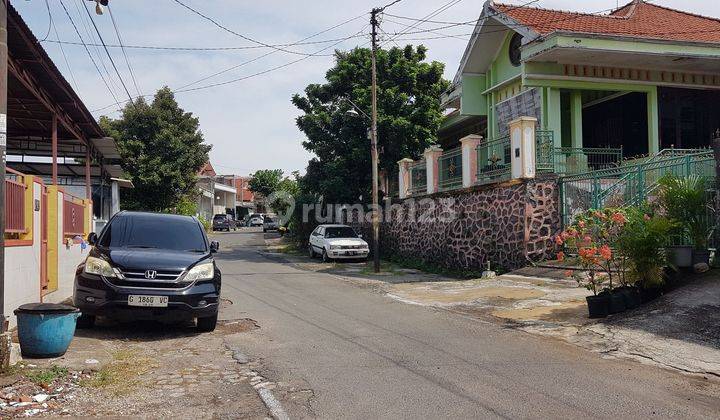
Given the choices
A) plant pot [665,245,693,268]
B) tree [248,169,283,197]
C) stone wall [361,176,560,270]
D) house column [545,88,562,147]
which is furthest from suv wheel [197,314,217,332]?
tree [248,169,283,197]

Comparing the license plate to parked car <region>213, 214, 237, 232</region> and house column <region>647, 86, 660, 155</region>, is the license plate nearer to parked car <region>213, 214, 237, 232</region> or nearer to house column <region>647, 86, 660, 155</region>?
house column <region>647, 86, 660, 155</region>

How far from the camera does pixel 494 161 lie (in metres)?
17.7

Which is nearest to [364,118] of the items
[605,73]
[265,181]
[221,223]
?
[605,73]

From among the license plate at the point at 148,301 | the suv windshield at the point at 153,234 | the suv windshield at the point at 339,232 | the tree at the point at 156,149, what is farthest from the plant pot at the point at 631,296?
the tree at the point at 156,149

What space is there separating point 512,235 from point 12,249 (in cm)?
1213

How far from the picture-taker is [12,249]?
8.20 meters

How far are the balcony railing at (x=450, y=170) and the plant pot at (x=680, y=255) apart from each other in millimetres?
9926

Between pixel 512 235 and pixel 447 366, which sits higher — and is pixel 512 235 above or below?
above

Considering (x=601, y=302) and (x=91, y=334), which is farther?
(x=601, y=302)

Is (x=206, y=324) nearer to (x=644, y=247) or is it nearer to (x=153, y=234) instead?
(x=153, y=234)

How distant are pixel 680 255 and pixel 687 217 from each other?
30.0 inches

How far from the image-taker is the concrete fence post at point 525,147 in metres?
15.8

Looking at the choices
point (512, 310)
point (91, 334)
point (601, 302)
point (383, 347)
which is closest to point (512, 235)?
point (512, 310)

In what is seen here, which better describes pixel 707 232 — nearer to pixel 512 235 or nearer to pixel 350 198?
pixel 512 235
